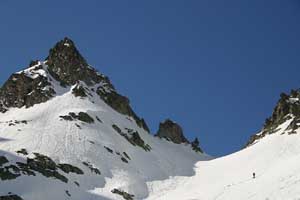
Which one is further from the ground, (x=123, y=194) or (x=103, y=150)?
(x=103, y=150)

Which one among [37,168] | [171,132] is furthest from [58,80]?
[37,168]

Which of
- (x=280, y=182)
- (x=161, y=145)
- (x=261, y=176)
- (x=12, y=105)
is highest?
(x=12, y=105)

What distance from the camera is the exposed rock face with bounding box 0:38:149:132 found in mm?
104000

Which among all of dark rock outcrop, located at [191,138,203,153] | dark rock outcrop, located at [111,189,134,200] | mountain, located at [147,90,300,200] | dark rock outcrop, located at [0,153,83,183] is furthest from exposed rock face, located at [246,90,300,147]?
dark rock outcrop, located at [0,153,83,183]

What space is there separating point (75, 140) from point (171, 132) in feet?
135

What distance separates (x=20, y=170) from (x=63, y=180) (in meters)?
4.95

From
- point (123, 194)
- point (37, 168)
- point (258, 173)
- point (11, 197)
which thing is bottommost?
point (11, 197)

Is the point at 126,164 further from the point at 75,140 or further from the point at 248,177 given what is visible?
the point at 248,177

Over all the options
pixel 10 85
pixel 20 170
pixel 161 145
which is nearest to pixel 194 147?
pixel 161 145

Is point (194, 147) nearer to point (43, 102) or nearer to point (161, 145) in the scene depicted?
point (161, 145)

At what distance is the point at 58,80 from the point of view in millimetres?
110062

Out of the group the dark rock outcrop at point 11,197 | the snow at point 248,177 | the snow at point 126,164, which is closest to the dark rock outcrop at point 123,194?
the snow at point 126,164

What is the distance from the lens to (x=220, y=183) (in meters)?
70.0

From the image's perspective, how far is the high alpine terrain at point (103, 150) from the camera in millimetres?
62716
